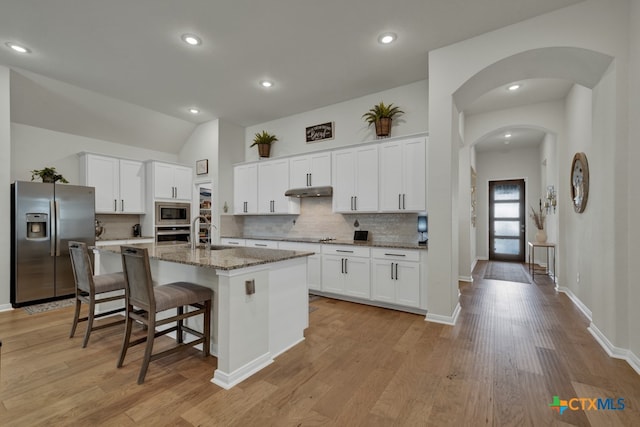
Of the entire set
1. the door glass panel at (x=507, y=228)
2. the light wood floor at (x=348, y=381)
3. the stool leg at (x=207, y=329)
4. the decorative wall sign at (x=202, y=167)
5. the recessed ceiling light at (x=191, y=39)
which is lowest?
the light wood floor at (x=348, y=381)

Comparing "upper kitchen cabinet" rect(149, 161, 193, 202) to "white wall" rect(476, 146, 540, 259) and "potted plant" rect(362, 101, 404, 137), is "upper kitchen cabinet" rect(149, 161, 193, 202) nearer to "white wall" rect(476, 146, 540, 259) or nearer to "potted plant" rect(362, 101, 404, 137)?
"potted plant" rect(362, 101, 404, 137)

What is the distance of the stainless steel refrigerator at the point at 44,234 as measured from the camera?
3.99 metres

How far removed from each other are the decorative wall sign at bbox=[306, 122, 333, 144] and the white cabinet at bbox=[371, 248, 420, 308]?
2.24m

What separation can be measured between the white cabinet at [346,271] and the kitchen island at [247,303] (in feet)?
4.23

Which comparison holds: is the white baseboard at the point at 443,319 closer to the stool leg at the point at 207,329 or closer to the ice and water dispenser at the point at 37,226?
the stool leg at the point at 207,329

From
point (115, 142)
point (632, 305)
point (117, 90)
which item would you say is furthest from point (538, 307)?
point (115, 142)

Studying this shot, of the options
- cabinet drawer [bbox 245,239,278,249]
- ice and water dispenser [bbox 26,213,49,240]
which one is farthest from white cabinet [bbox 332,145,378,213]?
ice and water dispenser [bbox 26,213,49,240]

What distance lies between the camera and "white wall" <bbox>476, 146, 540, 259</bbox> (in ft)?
25.6

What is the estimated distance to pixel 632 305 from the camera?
2404mm

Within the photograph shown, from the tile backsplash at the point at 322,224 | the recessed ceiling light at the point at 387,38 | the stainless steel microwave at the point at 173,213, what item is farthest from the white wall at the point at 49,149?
the recessed ceiling light at the point at 387,38

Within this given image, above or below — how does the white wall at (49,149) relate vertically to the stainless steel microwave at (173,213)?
above

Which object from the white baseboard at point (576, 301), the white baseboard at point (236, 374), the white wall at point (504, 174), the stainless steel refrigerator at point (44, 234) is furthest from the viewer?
the white wall at point (504, 174)

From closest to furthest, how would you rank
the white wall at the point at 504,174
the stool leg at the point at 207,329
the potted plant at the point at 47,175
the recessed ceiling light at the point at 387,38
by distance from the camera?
the stool leg at the point at 207,329, the recessed ceiling light at the point at 387,38, the potted plant at the point at 47,175, the white wall at the point at 504,174

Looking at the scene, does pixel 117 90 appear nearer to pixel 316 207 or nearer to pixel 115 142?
pixel 115 142
